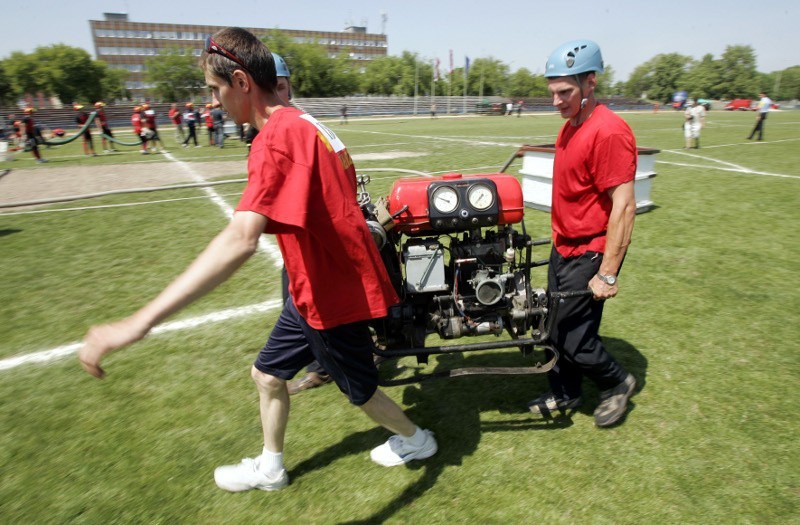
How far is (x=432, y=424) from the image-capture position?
299 cm

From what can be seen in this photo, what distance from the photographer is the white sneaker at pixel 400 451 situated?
2.60 meters

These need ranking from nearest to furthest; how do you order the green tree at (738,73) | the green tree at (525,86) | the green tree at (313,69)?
the green tree at (313,69), the green tree at (738,73), the green tree at (525,86)

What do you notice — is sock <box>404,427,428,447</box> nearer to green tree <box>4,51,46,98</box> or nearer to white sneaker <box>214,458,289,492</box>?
white sneaker <box>214,458,289,492</box>

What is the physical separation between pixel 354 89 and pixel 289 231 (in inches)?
3765

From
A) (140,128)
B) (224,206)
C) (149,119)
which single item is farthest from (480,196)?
(140,128)

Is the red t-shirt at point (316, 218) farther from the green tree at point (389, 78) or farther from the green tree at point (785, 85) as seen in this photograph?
the green tree at point (785, 85)

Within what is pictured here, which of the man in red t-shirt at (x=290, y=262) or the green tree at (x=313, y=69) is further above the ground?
the green tree at (x=313, y=69)

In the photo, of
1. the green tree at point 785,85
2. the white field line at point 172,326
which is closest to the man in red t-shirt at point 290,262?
the white field line at point 172,326

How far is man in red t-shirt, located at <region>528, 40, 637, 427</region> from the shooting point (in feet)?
7.87

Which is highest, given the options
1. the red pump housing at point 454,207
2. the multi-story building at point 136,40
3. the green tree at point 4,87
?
the multi-story building at point 136,40

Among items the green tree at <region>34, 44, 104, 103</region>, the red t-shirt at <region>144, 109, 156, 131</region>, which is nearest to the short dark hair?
the red t-shirt at <region>144, 109, 156, 131</region>

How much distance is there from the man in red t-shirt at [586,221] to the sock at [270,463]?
162cm

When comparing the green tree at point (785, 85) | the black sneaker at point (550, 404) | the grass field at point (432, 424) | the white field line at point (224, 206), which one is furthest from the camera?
the green tree at point (785, 85)

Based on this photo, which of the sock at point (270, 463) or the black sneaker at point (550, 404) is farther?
the black sneaker at point (550, 404)
